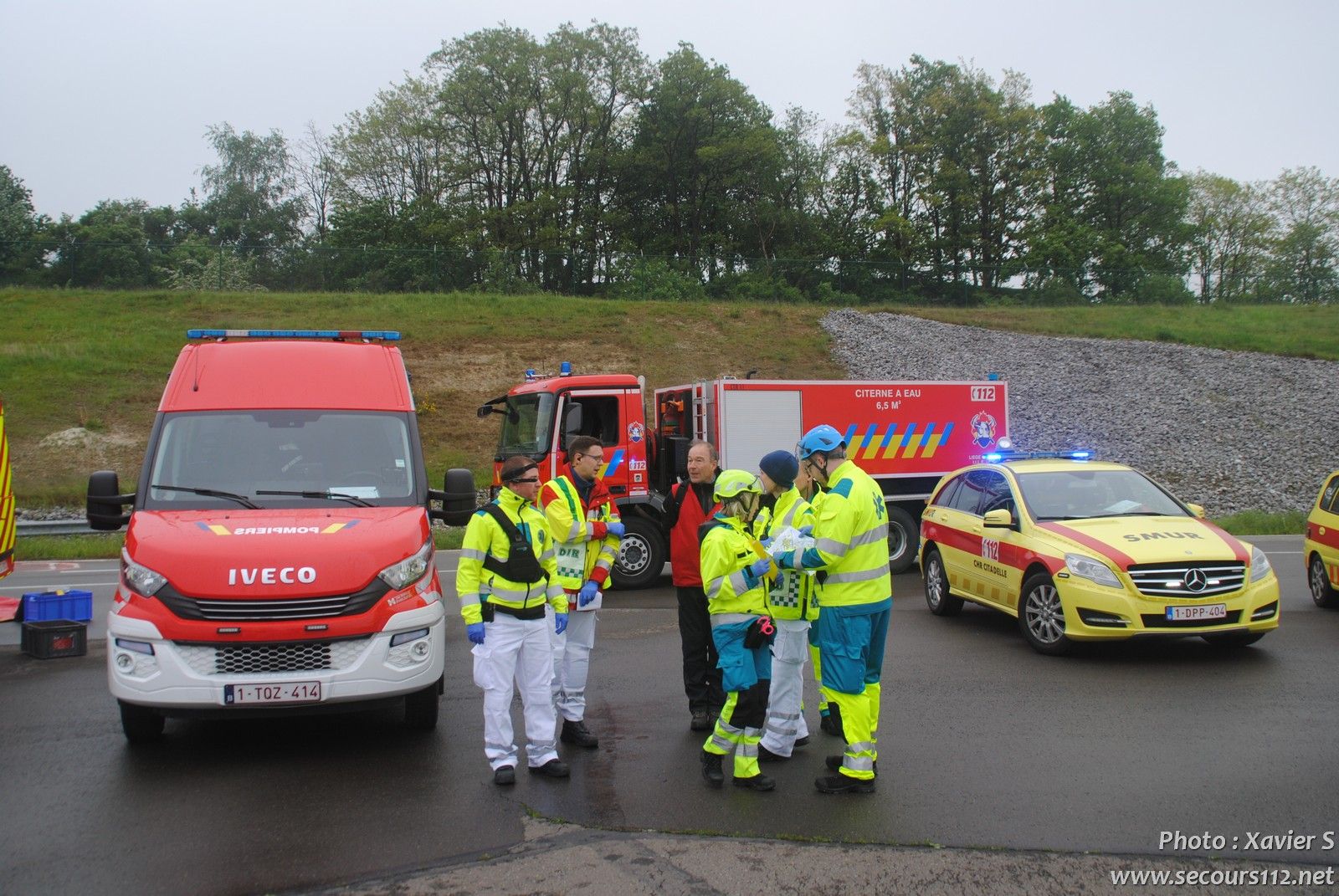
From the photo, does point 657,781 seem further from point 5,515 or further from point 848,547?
point 5,515

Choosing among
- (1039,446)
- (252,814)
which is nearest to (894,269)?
(1039,446)

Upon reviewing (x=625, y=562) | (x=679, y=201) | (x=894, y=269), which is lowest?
(x=625, y=562)

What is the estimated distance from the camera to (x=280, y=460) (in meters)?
6.84

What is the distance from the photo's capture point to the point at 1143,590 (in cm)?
799

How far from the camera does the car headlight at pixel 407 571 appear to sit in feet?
19.4

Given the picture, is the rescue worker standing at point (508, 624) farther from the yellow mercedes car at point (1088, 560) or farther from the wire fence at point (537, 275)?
the wire fence at point (537, 275)

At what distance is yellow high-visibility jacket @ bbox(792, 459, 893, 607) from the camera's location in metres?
5.34

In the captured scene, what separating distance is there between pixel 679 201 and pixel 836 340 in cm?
2217

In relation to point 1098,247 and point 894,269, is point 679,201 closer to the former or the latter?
point 894,269

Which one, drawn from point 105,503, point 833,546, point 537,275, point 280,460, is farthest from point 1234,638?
point 537,275

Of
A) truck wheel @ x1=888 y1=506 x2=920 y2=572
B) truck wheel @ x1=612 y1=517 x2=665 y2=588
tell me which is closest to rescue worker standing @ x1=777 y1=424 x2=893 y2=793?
truck wheel @ x1=612 y1=517 x2=665 y2=588

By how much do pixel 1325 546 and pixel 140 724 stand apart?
10.8 metres

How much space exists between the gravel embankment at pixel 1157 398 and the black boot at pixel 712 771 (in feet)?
69.1

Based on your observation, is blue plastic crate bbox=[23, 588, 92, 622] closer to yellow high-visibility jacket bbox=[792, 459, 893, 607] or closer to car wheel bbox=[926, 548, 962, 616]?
yellow high-visibility jacket bbox=[792, 459, 893, 607]
